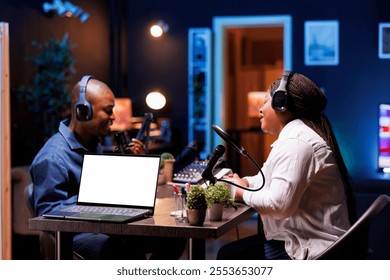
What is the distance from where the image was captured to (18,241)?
19.4ft

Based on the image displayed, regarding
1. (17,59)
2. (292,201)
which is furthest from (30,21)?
(292,201)

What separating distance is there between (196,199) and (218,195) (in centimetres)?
15

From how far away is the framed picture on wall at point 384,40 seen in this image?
308 inches

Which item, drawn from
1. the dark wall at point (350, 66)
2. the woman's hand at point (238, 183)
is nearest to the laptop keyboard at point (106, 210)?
the woman's hand at point (238, 183)

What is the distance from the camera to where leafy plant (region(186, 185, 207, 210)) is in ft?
8.15

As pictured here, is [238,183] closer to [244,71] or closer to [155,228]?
[155,228]

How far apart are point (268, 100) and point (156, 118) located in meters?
5.82

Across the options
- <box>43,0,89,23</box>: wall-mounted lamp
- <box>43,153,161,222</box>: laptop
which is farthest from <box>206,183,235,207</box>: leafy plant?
<box>43,0,89,23</box>: wall-mounted lamp

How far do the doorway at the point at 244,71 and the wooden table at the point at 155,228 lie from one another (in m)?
5.55

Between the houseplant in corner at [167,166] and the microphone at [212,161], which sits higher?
the microphone at [212,161]

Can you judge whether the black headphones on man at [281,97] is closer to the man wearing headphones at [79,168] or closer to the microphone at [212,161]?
the microphone at [212,161]

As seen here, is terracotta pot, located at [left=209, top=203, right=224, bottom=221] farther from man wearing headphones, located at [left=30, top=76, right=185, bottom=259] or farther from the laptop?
man wearing headphones, located at [left=30, top=76, right=185, bottom=259]

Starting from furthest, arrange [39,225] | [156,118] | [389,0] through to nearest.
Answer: [156,118] < [389,0] < [39,225]
